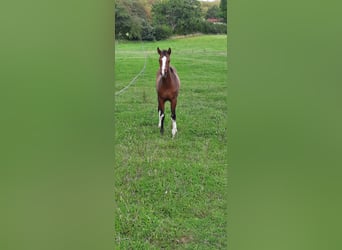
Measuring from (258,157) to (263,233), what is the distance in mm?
376

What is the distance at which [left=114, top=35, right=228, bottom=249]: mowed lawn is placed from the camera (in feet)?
6.59

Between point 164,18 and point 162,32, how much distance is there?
0.07 meters

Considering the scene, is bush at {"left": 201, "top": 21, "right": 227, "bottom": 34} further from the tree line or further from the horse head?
the horse head

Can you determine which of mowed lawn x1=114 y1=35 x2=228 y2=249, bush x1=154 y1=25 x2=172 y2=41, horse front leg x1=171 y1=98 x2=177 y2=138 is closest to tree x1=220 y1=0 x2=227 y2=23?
mowed lawn x1=114 y1=35 x2=228 y2=249

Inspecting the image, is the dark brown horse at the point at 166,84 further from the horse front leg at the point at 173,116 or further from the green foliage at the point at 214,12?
the green foliage at the point at 214,12

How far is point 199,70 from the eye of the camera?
2.07 m

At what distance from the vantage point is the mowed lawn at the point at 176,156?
201 cm

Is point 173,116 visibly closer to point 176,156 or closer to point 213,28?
point 176,156

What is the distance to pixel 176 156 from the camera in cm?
206

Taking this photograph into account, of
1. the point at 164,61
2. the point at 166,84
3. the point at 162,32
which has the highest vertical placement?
the point at 162,32

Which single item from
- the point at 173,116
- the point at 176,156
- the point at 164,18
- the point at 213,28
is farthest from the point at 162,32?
the point at 176,156

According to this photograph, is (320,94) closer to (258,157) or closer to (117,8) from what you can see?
(258,157)

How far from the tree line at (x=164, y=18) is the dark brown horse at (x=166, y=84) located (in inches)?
4.5

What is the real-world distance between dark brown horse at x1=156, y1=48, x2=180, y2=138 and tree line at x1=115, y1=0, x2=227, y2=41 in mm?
115
